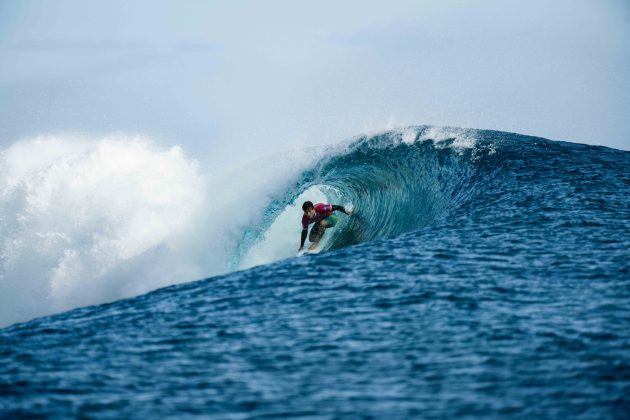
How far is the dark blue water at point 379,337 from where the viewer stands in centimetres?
289

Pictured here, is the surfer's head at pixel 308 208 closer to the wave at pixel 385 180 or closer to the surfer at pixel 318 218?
the surfer at pixel 318 218

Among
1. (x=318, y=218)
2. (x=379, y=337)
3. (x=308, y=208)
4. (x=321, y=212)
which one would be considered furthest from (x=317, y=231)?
(x=379, y=337)

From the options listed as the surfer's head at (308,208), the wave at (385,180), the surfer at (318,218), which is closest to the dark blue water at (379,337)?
the wave at (385,180)

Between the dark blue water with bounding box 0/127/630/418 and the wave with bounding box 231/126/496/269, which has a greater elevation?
the wave with bounding box 231/126/496/269

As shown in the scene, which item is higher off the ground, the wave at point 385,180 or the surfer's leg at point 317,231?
the wave at point 385,180

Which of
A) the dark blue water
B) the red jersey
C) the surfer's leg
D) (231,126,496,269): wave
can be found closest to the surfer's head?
the red jersey

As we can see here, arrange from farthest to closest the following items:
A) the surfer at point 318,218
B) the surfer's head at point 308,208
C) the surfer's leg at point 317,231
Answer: the surfer's leg at point 317,231 → the surfer at point 318,218 → the surfer's head at point 308,208

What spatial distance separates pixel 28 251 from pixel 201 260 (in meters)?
4.86

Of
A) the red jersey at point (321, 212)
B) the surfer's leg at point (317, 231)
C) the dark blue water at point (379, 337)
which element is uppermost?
the red jersey at point (321, 212)

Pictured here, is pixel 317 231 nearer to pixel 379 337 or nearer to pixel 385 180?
pixel 385 180

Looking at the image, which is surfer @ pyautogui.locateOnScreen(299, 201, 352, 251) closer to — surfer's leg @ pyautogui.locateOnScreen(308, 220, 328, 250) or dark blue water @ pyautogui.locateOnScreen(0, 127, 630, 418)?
surfer's leg @ pyautogui.locateOnScreen(308, 220, 328, 250)

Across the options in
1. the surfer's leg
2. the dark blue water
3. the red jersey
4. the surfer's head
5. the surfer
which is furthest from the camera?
the surfer's leg

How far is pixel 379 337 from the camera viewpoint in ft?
11.9

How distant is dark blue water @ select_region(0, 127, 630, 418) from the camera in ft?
9.47
